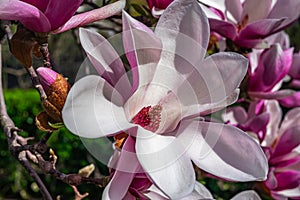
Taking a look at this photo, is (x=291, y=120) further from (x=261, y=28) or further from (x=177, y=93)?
(x=177, y=93)

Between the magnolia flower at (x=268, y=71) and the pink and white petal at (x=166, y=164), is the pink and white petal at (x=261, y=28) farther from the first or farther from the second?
the pink and white petal at (x=166, y=164)

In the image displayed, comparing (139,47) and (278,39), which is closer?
(139,47)

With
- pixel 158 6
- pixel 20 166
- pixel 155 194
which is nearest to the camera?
pixel 155 194

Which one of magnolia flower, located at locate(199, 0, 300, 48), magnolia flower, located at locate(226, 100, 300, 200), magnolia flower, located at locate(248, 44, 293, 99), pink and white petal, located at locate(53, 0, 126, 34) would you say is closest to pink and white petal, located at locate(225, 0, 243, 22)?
magnolia flower, located at locate(199, 0, 300, 48)

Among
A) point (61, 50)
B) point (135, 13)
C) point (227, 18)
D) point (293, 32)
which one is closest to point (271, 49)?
point (227, 18)

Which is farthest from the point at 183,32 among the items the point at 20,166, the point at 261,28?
the point at 20,166

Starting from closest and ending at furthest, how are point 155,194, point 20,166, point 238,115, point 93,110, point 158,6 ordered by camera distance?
point 93,110
point 155,194
point 158,6
point 238,115
point 20,166

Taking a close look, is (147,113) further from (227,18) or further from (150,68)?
(227,18)
